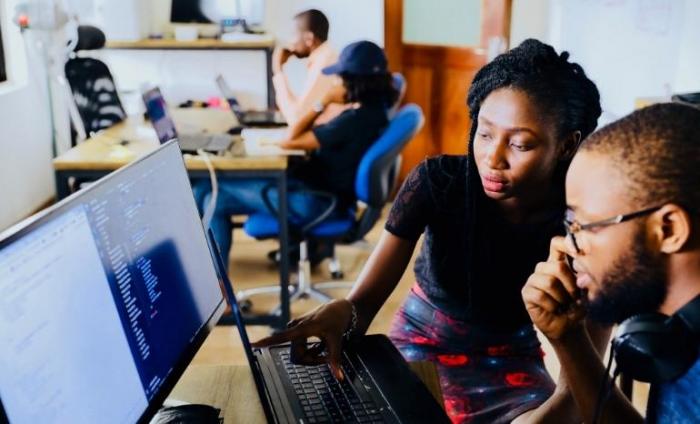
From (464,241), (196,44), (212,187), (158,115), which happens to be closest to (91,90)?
(158,115)

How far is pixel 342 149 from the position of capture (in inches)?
117

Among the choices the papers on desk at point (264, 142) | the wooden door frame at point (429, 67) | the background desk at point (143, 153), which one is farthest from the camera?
the wooden door frame at point (429, 67)

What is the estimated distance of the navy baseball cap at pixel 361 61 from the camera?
302 cm

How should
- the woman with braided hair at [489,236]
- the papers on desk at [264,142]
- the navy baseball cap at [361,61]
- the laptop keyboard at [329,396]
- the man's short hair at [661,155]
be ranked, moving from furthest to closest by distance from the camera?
1. the navy baseball cap at [361,61]
2. the papers on desk at [264,142]
3. the woman with braided hair at [489,236]
4. the laptop keyboard at [329,396]
5. the man's short hair at [661,155]

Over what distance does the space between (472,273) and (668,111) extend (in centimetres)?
67

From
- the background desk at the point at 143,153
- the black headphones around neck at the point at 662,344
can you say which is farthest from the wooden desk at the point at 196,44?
the black headphones around neck at the point at 662,344

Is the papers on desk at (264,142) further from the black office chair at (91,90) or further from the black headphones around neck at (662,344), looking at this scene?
the black headphones around neck at (662,344)

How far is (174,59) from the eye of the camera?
4.95 metres

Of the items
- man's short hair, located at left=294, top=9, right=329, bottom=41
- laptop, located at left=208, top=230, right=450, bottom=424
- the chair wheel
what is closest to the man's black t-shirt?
the chair wheel

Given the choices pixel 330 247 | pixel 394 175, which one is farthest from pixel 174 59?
pixel 394 175

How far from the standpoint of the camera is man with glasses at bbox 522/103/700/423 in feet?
2.76

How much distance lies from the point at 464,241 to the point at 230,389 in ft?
1.88

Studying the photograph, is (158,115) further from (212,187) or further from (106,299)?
(106,299)

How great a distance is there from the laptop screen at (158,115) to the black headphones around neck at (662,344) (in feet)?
7.03
